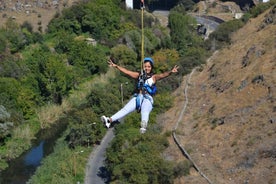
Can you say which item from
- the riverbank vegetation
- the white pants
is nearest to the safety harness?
the white pants

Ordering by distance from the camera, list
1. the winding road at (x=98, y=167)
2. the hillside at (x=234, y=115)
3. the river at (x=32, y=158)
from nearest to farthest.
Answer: the hillside at (x=234, y=115)
the winding road at (x=98, y=167)
the river at (x=32, y=158)

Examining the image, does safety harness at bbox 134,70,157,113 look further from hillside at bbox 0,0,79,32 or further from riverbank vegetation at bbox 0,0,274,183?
hillside at bbox 0,0,79,32

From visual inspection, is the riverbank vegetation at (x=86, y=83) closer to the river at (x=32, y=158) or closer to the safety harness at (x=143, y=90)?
the river at (x=32, y=158)

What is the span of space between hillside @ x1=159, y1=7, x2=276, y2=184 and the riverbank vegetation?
2348mm

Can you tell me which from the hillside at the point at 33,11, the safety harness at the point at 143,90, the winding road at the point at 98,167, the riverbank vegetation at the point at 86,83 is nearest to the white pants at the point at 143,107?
the safety harness at the point at 143,90

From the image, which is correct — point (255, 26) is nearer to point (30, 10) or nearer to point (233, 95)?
point (233, 95)

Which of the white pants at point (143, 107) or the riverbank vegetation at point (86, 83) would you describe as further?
the riverbank vegetation at point (86, 83)

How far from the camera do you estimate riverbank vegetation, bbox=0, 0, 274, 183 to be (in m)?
45.9

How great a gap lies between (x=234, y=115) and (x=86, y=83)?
26.4 metres

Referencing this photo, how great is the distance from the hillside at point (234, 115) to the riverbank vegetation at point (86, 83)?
235 centimetres

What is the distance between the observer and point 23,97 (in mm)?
62500

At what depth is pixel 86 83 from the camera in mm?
72125

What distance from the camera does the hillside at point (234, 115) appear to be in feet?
140

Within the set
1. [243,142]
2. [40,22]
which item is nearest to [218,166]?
[243,142]
